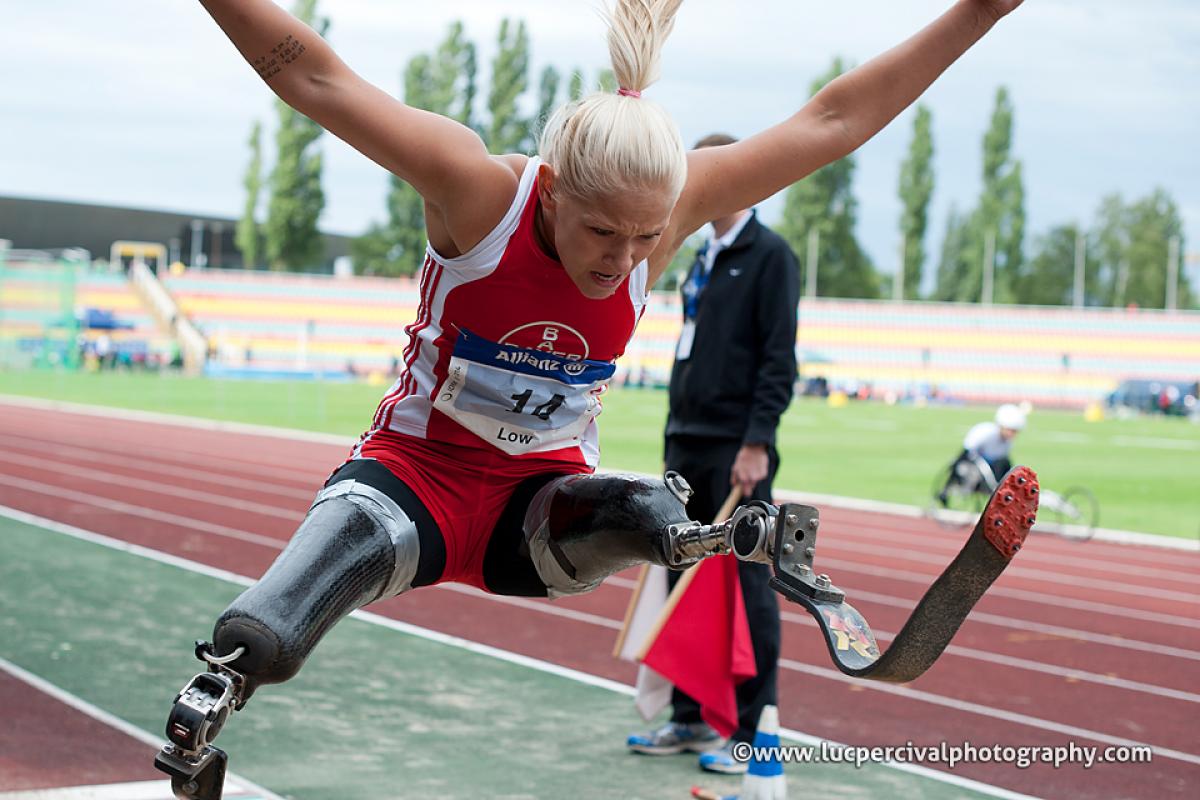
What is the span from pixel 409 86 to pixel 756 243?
2018 inches

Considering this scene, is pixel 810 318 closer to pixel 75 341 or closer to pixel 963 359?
pixel 963 359

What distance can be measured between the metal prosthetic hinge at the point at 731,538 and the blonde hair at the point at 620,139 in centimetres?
63

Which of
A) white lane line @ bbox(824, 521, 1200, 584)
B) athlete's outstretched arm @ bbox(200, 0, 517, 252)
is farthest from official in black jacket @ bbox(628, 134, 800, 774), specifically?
white lane line @ bbox(824, 521, 1200, 584)

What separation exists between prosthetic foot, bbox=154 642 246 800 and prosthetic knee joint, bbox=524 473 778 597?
766 mm

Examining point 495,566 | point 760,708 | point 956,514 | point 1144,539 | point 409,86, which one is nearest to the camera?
point 495,566

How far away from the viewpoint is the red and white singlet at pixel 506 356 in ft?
9.12

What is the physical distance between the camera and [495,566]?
10.2 feet

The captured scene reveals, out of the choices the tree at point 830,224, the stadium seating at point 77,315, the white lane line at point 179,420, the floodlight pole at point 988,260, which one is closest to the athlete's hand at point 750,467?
the white lane line at point 179,420

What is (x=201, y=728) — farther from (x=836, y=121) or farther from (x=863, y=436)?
(x=863, y=436)

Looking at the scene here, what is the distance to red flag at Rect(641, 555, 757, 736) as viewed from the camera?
502cm

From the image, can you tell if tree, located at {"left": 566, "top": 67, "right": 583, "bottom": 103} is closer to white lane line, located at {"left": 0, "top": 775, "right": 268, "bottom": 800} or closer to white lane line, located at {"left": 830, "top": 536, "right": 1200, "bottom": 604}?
white lane line, located at {"left": 0, "top": 775, "right": 268, "bottom": 800}

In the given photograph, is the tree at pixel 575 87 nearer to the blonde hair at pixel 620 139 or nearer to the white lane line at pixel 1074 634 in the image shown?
the blonde hair at pixel 620 139

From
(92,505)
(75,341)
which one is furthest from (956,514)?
(75,341)

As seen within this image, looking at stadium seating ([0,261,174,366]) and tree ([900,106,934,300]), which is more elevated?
tree ([900,106,934,300])
